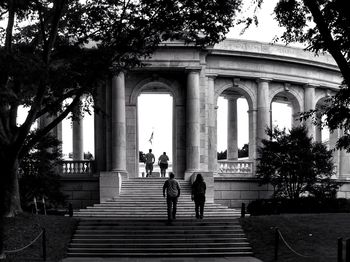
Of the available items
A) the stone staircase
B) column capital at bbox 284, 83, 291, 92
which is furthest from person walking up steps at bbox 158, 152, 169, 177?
column capital at bbox 284, 83, 291, 92

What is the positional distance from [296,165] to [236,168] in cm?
795

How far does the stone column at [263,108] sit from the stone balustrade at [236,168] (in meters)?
2.69

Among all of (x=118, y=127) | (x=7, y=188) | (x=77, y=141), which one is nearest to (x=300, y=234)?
(x=7, y=188)

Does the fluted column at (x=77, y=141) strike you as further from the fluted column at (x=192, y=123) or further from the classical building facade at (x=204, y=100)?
the fluted column at (x=192, y=123)

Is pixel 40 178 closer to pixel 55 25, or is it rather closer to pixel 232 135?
pixel 55 25

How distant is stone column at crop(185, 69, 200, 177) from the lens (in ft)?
151

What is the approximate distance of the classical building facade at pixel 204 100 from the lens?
46031 mm

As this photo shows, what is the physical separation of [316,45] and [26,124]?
12.6 m

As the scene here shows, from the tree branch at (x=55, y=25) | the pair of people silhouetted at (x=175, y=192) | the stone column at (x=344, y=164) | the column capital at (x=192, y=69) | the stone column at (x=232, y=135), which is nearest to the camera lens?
the tree branch at (x=55, y=25)

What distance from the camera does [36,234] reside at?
29672 millimetres

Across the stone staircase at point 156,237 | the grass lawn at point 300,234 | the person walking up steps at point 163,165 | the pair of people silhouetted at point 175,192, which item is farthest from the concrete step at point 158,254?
the person walking up steps at point 163,165

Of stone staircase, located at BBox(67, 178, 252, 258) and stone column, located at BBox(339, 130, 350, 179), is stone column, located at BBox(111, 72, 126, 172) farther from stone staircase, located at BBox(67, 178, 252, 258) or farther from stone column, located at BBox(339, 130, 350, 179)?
stone column, located at BBox(339, 130, 350, 179)

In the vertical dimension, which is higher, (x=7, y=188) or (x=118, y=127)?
(x=118, y=127)

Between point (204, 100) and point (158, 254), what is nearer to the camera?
point (158, 254)
